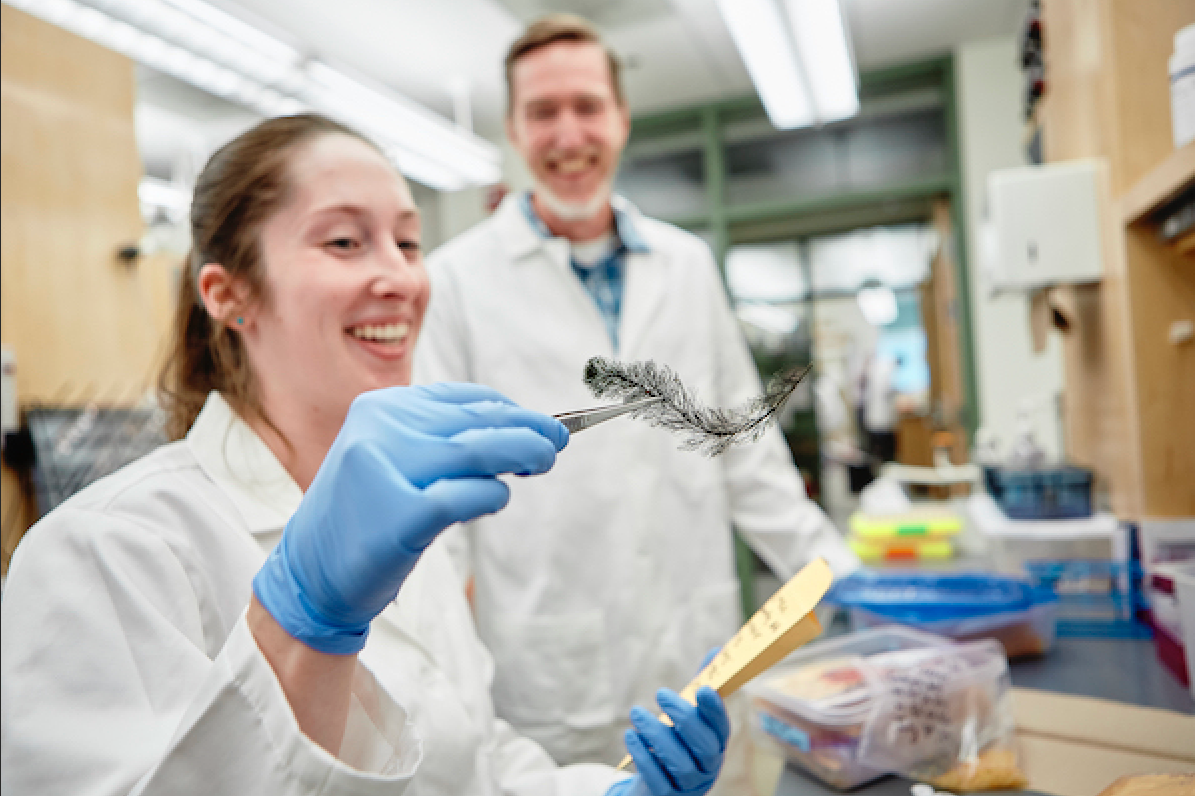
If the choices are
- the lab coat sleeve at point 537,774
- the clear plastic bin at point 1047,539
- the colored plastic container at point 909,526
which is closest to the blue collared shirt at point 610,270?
the lab coat sleeve at point 537,774

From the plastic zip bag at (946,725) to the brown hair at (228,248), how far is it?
0.86 metres

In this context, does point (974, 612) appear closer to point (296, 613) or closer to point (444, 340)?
point (444, 340)

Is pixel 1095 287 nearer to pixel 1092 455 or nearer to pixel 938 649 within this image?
pixel 1092 455

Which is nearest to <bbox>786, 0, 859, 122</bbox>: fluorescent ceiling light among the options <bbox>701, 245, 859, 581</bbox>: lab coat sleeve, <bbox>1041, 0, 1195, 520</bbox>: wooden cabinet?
<bbox>1041, 0, 1195, 520</bbox>: wooden cabinet

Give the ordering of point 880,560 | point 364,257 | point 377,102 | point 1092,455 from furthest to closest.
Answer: point 377,102 < point 880,560 < point 1092,455 < point 364,257

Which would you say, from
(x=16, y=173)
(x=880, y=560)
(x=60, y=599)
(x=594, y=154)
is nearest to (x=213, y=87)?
(x=594, y=154)

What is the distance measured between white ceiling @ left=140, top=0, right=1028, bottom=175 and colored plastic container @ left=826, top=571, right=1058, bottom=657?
Result: 303 centimetres

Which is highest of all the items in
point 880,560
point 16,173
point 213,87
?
point 213,87

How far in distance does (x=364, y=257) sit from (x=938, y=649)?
99cm

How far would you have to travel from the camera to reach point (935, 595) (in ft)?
5.00

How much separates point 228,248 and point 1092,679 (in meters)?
1.46

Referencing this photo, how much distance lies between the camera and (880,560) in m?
2.24

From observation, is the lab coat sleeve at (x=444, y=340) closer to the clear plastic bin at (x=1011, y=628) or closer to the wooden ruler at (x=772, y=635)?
the wooden ruler at (x=772, y=635)

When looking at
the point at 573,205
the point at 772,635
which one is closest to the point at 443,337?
the point at 573,205
